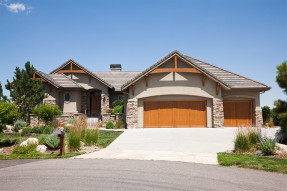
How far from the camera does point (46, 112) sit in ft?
58.0

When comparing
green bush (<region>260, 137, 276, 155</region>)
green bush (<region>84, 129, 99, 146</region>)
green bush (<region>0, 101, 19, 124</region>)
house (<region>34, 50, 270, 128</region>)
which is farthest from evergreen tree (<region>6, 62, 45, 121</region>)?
green bush (<region>260, 137, 276, 155</region>)

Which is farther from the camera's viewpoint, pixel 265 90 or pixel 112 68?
pixel 112 68

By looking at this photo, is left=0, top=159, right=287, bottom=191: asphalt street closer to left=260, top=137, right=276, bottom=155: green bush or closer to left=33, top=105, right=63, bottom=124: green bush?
left=260, top=137, right=276, bottom=155: green bush

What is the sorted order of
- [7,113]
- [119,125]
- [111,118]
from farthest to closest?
[111,118]
[119,125]
[7,113]

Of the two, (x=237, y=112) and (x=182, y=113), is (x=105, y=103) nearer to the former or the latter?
(x=182, y=113)

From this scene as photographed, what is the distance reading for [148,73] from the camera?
57.7 feet

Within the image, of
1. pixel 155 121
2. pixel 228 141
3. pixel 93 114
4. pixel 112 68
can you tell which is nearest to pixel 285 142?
pixel 228 141

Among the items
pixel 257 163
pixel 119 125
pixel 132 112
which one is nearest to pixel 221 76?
pixel 132 112

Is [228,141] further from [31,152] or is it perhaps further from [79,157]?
[31,152]

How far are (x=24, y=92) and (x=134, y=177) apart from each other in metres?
16.8

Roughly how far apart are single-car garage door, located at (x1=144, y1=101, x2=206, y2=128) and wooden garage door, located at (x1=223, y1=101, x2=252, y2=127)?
89.8 inches

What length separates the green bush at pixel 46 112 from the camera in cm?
1748

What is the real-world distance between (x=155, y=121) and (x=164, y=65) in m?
4.95

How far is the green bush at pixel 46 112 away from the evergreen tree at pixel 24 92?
4.62 feet
